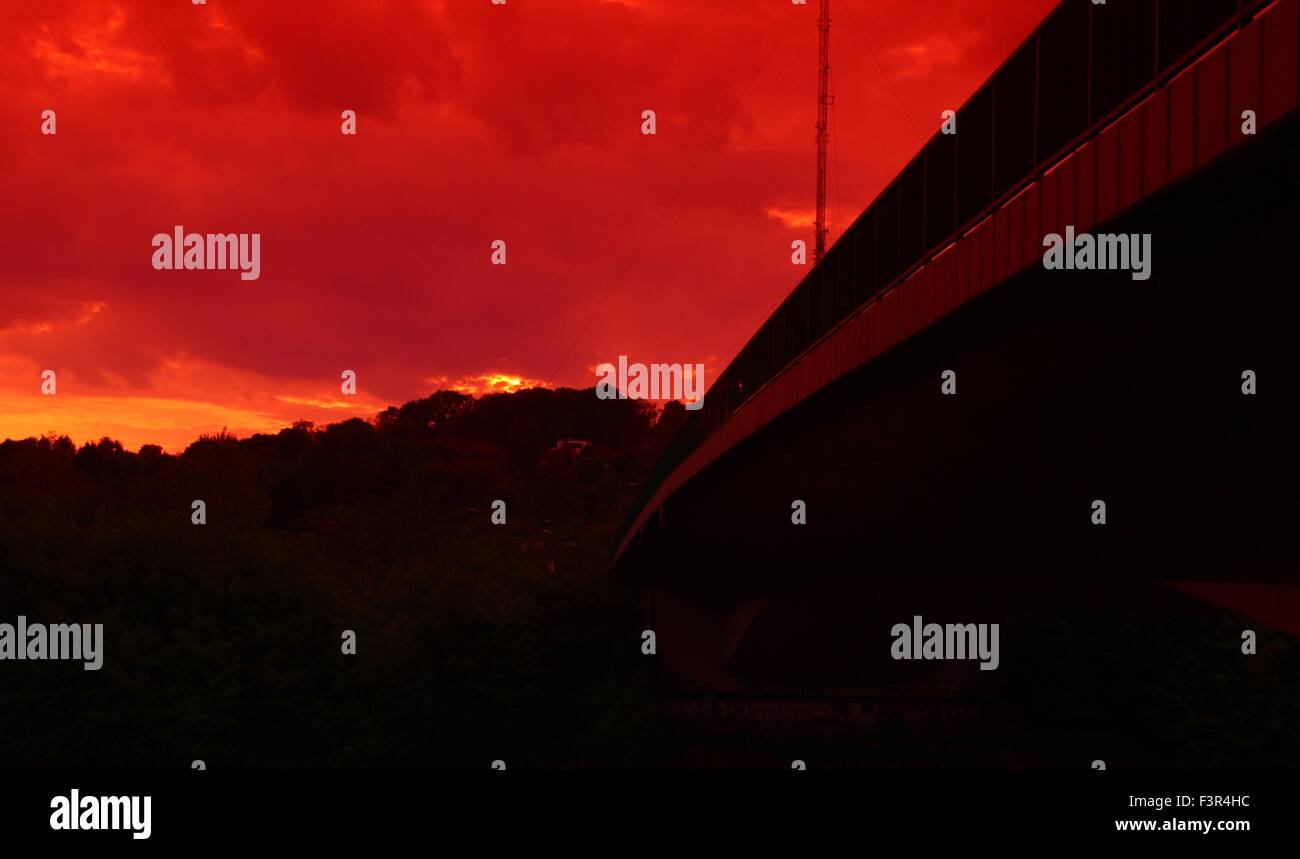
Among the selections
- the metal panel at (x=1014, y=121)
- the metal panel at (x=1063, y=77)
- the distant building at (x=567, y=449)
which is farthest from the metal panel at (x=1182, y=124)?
the distant building at (x=567, y=449)

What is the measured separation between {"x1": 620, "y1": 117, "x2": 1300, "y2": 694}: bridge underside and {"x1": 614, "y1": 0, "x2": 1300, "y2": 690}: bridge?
4cm

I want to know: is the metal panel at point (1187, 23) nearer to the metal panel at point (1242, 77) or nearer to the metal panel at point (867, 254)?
the metal panel at point (1242, 77)

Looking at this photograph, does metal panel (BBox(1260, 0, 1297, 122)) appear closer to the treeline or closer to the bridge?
the bridge

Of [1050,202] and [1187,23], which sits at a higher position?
[1187,23]

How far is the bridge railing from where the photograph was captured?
7492 mm

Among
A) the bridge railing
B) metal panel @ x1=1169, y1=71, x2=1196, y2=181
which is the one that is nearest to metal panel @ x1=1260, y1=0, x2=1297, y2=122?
the bridge railing

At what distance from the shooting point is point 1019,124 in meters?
9.55

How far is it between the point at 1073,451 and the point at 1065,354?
3903mm

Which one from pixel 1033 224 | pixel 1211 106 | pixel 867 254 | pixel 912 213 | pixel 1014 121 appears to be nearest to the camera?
pixel 1211 106

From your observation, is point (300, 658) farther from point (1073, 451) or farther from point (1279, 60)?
point (1279, 60)

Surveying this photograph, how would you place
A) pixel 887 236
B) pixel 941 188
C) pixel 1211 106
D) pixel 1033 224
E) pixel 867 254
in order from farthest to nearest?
1. pixel 867 254
2. pixel 887 236
3. pixel 941 188
4. pixel 1033 224
5. pixel 1211 106

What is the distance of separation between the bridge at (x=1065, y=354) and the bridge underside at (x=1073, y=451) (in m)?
0.04

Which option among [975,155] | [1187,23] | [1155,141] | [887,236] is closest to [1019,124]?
[975,155]
